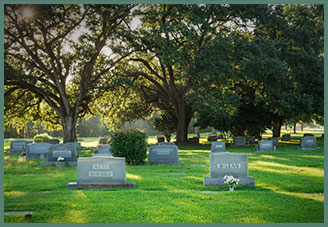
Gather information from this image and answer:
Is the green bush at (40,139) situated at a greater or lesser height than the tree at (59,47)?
lesser

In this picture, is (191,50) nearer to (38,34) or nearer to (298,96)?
(298,96)

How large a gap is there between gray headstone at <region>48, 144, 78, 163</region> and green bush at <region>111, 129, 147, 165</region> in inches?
86.9

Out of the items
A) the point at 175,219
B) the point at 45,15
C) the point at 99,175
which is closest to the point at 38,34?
the point at 45,15

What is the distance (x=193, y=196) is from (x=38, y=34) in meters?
22.0

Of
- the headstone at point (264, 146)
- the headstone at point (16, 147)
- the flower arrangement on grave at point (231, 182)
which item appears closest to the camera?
the flower arrangement on grave at point (231, 182)

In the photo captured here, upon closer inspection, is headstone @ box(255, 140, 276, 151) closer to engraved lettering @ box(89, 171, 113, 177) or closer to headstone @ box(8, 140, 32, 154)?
engraved lettering @ box(89, 171, 113, 177)

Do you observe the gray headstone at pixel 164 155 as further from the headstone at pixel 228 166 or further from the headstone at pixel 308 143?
the headstone at pixel 308 143

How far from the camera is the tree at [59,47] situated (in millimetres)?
22422

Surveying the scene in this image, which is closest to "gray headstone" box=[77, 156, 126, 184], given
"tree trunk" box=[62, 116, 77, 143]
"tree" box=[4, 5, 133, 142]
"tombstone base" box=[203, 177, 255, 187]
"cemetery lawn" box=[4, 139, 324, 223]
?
"cemetery lawn" box=[4, 139, 324, 223]

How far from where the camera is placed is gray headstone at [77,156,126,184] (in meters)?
8.59

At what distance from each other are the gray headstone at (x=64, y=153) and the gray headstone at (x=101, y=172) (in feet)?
21.4

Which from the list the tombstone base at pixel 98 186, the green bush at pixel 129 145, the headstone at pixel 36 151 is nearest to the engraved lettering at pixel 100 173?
the tombstone base at pixel 98 186

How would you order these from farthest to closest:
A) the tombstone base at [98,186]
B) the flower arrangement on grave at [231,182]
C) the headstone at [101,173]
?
1. the headstone at [101,173]
2. the tombstone base at [98,186]
3. the flower arrangement on grave at [231,182]

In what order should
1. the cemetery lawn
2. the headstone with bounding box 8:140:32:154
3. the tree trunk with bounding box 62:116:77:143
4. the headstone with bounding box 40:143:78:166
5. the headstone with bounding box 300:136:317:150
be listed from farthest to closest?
the tree trunk with bounding box 62:116:77:143 → the headstone with bounding box 8:140:32:154 → the headstone with bounding box 300:136:317:150 → the headstone with bounding box 40:143:78:166 → the cemetery lawn
